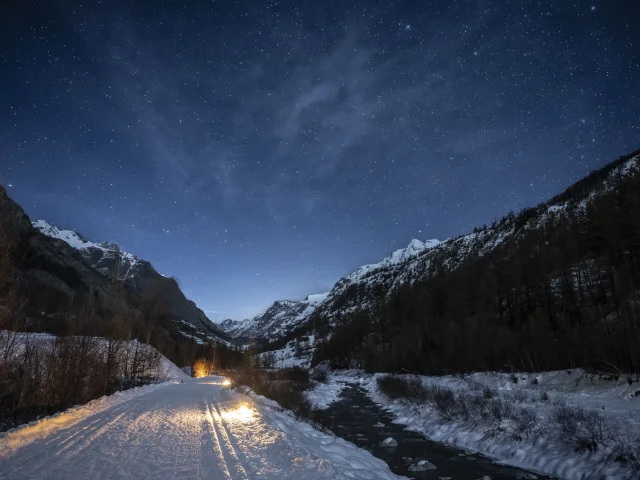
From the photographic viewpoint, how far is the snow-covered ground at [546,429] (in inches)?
502

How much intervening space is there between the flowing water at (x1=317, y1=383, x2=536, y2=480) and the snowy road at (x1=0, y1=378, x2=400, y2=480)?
346 cm

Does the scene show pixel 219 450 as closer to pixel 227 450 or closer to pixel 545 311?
pixel 227 450

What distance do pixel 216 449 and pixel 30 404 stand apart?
11675mm

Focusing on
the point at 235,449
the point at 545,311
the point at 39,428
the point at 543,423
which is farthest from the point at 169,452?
the point at 545,311

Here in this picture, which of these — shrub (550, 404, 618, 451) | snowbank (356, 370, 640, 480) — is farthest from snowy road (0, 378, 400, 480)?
shrub (550, 404, 618, 451)

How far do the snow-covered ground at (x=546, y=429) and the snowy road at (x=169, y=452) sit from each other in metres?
7.28

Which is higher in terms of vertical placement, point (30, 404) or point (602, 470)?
point (30, 404)

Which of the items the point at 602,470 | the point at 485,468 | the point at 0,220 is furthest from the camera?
the point at 485,468

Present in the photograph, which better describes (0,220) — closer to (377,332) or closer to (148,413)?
(148,413)

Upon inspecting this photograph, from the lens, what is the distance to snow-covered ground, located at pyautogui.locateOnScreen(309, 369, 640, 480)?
12750 mm

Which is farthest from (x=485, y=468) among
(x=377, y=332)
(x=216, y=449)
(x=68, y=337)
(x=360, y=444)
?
(x=377, y=332)

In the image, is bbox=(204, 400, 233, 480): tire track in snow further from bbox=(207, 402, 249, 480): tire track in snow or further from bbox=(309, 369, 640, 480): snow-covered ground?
bbox=(309, 369, 640, 480): snow-covered ground

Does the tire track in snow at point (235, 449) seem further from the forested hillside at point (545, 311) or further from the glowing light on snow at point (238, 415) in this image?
the forested hillside at point (545, 311)

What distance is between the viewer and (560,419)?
51.9 feet
